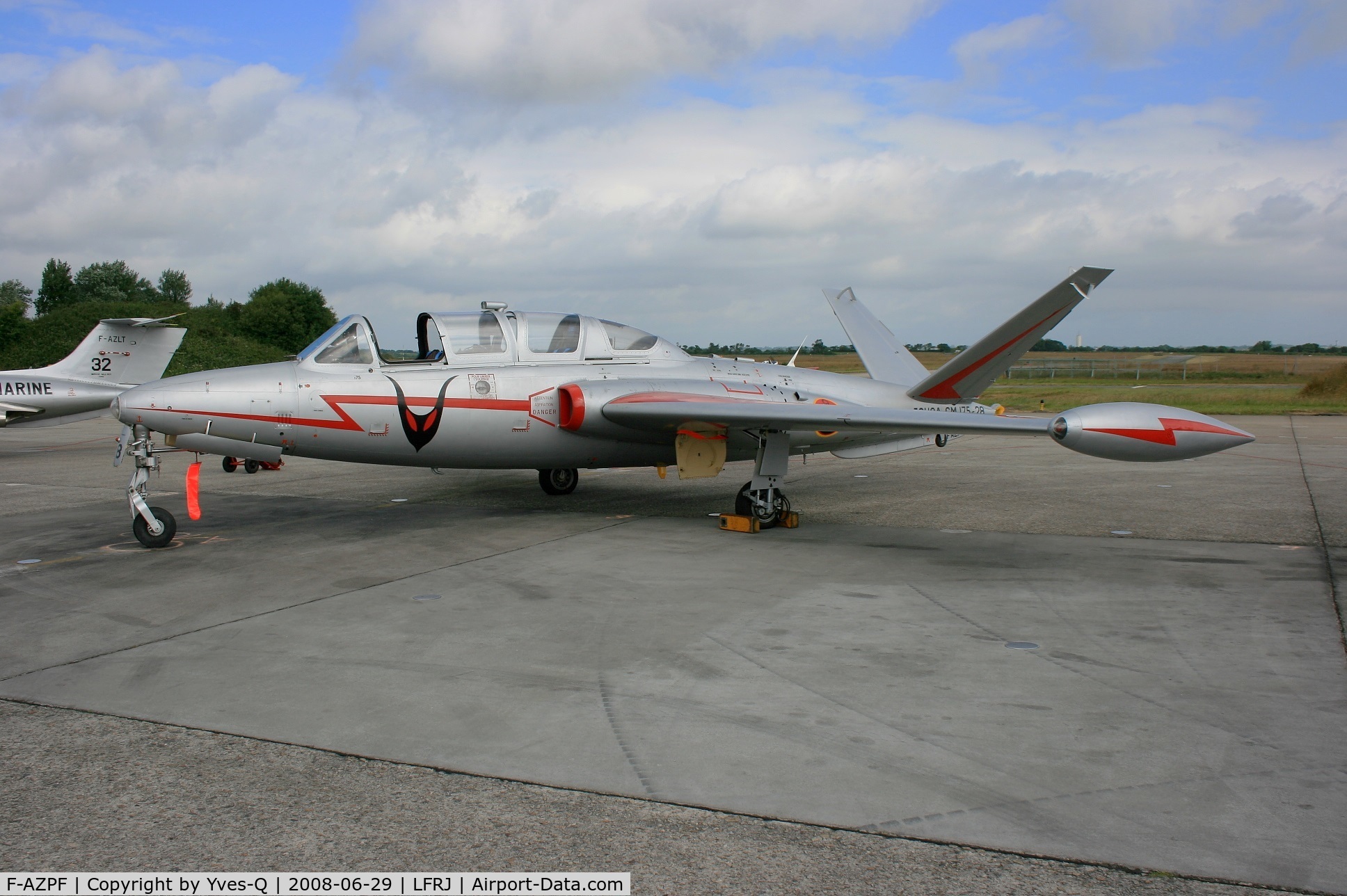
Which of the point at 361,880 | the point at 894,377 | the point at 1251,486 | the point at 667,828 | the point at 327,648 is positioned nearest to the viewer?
the point at 361,880

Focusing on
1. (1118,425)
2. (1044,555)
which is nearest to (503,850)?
(1118,425)

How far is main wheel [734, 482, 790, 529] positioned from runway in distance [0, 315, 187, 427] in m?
14.1

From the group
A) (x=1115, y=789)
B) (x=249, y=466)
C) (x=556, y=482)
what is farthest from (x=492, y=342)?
(x=1115, y=789)

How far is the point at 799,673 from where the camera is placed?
17.5ft

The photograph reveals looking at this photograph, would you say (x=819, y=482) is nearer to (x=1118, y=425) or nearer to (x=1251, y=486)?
(x=1251, y=486)

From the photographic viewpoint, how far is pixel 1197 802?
3.68 metres

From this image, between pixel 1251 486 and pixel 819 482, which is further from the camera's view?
pixel 819 482

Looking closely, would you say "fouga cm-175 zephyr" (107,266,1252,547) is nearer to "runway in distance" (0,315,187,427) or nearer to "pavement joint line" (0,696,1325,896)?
"pavement joint line" (0,696,1325,896)

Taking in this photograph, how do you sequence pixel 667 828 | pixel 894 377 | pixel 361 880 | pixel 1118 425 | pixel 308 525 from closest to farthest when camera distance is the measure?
1. pixel 361 880
2. pixel 667 828
3. pixel 1118 425
4. pixel 308 525
5. pixel 894 377

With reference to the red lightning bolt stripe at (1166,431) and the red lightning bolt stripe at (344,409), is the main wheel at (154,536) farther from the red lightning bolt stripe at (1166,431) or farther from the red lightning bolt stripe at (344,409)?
the red lightning bolt stripe at (1166,431)

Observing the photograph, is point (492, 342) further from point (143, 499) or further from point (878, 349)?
point (878, 349)

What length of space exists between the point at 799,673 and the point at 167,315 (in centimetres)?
5334

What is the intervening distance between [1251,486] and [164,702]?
14.6 m

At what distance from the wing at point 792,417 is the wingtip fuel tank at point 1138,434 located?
1.19ft
